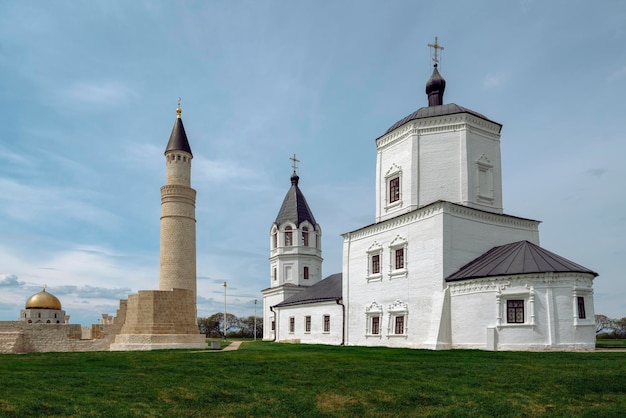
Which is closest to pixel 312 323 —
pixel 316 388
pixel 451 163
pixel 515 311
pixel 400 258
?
pixel 400 258

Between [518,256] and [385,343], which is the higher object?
[518,256]

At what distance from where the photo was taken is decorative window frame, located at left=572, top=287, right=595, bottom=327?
20.6m

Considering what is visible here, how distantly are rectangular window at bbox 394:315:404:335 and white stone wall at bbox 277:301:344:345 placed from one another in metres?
6.40

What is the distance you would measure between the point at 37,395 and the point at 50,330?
16.8 metres

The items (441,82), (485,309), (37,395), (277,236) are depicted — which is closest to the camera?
(37,395)

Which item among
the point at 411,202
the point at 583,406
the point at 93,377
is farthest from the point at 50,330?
the point at 583,406

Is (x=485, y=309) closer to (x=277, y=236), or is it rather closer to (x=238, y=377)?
(x=238, y=377)

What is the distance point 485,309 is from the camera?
72.4 feet

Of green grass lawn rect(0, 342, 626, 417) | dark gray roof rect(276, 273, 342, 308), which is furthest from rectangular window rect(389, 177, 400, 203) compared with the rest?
green grass lawn rect(0, 342, 626, 417)

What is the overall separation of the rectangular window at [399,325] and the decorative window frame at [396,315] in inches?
4.5

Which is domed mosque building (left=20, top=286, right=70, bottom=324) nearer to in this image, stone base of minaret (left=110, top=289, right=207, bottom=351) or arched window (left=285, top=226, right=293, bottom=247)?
arched window (left=285, top=226, right=293, bottom=247)

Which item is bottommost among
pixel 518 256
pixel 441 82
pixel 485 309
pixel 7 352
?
pixel 7 352

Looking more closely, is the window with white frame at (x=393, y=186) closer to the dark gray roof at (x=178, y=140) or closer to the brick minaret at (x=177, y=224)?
the brick minaret at (x=177, y=224)

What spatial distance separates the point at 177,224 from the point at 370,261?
1446cm
